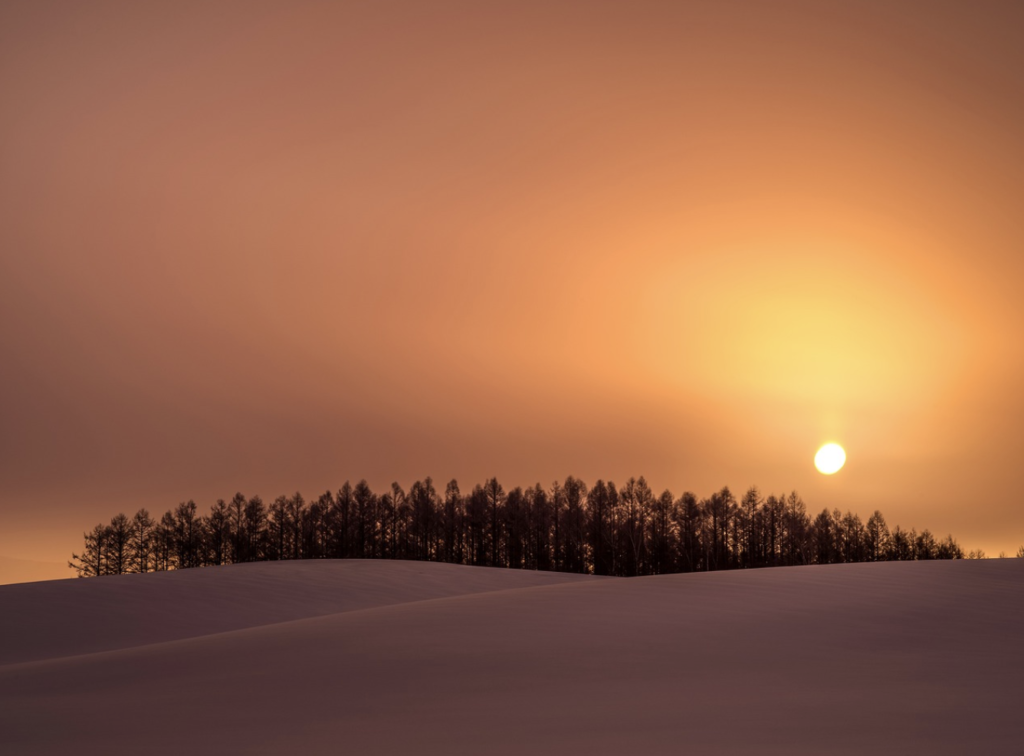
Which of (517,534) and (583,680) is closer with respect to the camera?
(583,680)

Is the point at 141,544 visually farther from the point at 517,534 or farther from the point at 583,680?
the point at 583,680

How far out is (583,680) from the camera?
9469 mm

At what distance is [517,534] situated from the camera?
8050 cm

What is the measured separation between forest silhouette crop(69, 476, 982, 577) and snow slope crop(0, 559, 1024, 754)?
66090 millimetres

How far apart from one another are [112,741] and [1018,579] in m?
16.0

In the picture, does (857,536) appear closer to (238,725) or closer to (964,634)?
(964,634)

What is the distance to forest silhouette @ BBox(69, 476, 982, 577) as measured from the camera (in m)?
80.3

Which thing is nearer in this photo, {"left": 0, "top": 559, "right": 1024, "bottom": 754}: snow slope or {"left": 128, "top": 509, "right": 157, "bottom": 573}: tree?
{"left": 0, "top": 559, "right": 1024, "bottom": 754}: snow slope

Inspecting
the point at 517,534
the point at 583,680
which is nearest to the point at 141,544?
the point at 517,534

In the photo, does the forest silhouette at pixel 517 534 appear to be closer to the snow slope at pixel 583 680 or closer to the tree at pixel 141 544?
the tree at pixel 141 544

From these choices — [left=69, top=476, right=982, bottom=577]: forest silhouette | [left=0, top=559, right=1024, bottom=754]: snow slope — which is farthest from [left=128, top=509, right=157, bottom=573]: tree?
[left=0, top=559, right=1024, bottom=754]: snow slope

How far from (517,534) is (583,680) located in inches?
2833

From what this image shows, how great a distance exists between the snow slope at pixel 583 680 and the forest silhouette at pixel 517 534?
66.1 metres

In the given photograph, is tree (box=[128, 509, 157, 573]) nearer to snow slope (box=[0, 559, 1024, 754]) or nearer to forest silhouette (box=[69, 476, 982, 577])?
forest silhouette (box=[69, 476, 982, 577])
